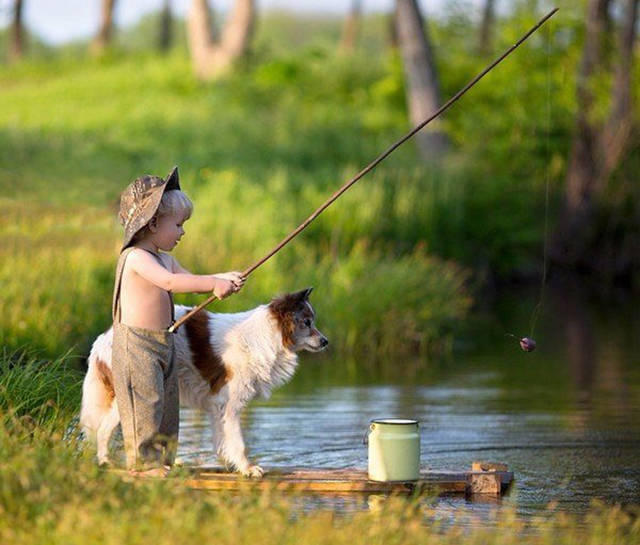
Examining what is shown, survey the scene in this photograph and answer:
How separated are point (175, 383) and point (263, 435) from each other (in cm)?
305

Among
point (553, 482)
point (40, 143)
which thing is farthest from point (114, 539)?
point (40, 143)

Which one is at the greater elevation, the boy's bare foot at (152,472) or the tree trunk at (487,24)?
the tree trunk at (487,24)

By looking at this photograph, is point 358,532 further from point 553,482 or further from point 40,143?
point 40,143

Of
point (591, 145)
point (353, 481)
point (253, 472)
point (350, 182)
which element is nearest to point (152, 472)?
point (253, 472)

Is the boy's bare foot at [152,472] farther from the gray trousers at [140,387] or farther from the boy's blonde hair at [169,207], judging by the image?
the boy's blonde hair at [169,207]

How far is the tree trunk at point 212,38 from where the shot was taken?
41.1m

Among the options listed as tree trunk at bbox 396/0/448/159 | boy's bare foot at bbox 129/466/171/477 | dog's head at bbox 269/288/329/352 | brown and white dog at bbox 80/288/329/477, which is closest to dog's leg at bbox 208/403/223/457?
brown and white dog at bbox 80/288/329/477

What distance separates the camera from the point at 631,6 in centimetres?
3112

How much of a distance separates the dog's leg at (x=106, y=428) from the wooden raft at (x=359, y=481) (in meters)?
0.54

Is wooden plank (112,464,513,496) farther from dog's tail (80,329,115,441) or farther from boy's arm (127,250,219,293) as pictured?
boy's arm (127,250,219,293)

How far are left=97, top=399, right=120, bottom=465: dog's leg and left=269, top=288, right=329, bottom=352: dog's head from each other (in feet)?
3.57

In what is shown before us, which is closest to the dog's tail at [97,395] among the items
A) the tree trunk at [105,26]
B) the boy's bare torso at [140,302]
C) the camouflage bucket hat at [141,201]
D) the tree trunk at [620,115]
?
the boy's bare torso at [140,302]

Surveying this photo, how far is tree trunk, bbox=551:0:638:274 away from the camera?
2975 centimetres

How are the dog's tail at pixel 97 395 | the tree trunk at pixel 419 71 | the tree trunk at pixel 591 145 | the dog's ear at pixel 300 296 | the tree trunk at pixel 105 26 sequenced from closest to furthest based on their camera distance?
the dog's tail at pixel 97 395 < the dog's ear at pixel 300 296 < the tree trunk at pixel 591 145 < the tree trunk at pixel 419 71 < the tree trunk at pixel 105 26
